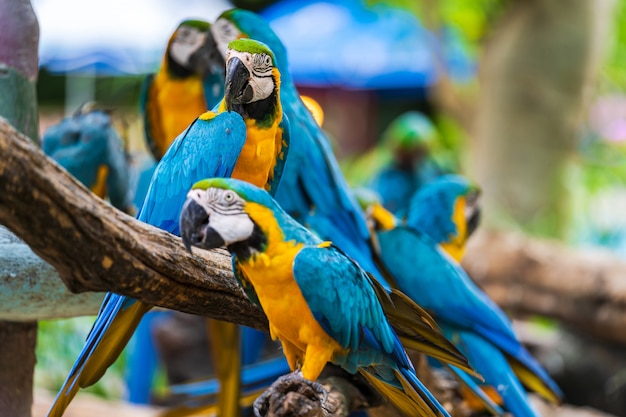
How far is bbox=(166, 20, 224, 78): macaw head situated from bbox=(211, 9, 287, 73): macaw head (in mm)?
66

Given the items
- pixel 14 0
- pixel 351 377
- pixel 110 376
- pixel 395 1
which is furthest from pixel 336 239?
pixel 395 1

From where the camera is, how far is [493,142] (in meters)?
4.97

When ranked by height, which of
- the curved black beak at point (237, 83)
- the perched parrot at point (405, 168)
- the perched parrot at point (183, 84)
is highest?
the curved black beak at point (237, 83)

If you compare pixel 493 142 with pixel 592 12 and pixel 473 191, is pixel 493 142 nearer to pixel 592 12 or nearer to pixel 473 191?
pixel 592 12

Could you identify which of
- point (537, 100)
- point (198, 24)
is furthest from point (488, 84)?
point (198, 24)

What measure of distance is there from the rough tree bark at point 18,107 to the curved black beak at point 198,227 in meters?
0.76

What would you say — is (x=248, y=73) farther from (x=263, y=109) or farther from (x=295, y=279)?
(x=295, y=279)

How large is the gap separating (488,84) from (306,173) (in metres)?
3.64

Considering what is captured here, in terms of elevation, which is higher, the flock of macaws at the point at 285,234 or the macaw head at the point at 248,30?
the macaw head at the point at 248,30

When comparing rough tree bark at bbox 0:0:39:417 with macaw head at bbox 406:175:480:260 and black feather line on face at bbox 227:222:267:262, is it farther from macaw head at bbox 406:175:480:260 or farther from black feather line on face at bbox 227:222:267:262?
macaw head at bbox 406:175:480:260

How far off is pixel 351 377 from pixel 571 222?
12.6 feet

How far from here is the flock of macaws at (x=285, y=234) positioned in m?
1.02

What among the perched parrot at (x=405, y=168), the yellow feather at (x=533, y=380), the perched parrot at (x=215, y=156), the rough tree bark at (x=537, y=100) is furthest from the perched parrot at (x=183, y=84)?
the rough tree bark at (x=537, y=100)

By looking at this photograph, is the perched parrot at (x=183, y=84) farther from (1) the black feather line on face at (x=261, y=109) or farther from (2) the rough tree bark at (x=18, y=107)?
(1) the black feather line on face at (x=261, y=109)
